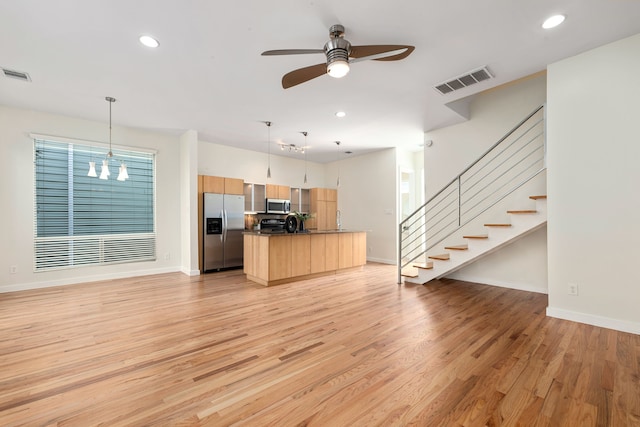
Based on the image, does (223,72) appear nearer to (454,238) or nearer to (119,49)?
(119,49)

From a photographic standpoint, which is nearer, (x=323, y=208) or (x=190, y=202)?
(x=190, y=202)

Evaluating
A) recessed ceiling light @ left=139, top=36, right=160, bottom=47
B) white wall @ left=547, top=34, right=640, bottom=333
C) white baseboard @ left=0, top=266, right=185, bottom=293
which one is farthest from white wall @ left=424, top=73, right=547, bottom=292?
white baseboard @ left=0, top=266, right=185, bottom=293

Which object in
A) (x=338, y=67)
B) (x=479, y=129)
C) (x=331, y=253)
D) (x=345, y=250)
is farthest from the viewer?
(x=345, y=250)

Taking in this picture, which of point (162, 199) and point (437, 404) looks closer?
point (437, 404)

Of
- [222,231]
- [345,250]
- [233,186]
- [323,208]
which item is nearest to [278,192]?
[233,186]

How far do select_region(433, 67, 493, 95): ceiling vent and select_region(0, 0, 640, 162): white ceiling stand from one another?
0.36 feet

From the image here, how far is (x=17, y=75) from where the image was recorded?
3.48m

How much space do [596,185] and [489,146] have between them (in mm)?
2046

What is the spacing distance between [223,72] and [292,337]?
10.6 feet

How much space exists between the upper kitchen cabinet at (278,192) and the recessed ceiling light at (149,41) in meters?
4.81

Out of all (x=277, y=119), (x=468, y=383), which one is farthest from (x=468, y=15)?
(x=277, y=119)

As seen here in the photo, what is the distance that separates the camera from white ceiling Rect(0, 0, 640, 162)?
2375 mm

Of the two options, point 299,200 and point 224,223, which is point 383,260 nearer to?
point 299,200

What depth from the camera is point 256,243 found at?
16.8 feet
